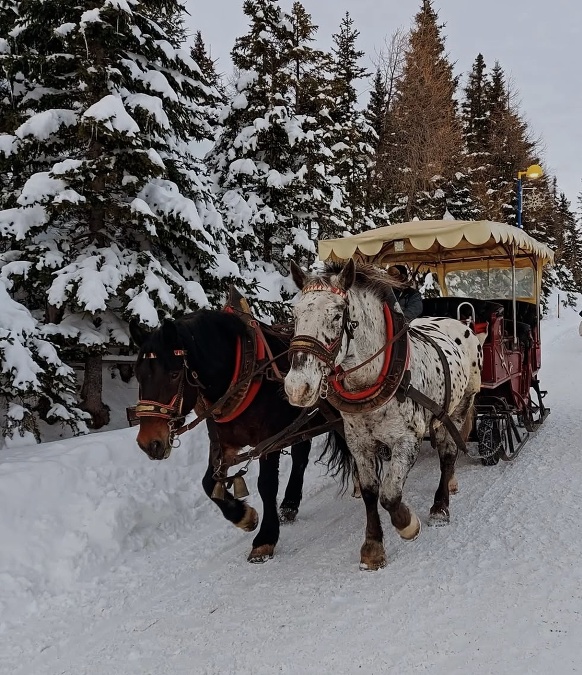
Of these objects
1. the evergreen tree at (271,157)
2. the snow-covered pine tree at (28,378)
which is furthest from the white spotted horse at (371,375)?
the evergreen tree at (271,157)

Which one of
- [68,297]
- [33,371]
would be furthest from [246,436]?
[68,297]

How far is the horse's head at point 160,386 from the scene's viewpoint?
3.49 m

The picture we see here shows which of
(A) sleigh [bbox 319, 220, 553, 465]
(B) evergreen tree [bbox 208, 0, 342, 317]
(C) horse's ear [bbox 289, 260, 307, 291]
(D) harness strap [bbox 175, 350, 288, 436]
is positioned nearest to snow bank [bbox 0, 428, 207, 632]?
(D) harness strap [bbox 175, 350, 288, 436]

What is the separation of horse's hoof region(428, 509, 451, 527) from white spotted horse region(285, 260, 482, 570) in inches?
30.1

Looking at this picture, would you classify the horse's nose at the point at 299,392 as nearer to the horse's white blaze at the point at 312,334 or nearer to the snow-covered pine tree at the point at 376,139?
the horse's white blaze at the point at 312,334

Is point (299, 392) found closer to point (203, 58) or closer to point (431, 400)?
point (431, 400)

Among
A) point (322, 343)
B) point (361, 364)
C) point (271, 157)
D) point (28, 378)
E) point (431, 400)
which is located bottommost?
point (431, 400)

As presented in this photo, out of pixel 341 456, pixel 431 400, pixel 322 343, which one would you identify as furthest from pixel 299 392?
pixel 341 456

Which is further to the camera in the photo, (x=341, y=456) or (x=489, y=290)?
(x=489, y=290)

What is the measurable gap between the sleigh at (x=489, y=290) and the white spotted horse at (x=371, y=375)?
1.30 metres

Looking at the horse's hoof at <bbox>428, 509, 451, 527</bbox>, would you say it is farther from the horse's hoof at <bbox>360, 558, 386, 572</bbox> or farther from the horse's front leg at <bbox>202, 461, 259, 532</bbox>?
the horse's front leg at <bbox>202, 461, 259, 532</bbox>

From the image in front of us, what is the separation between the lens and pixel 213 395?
12.8ft

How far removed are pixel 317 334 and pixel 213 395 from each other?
1213 mm

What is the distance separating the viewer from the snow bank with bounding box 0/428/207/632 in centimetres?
368
